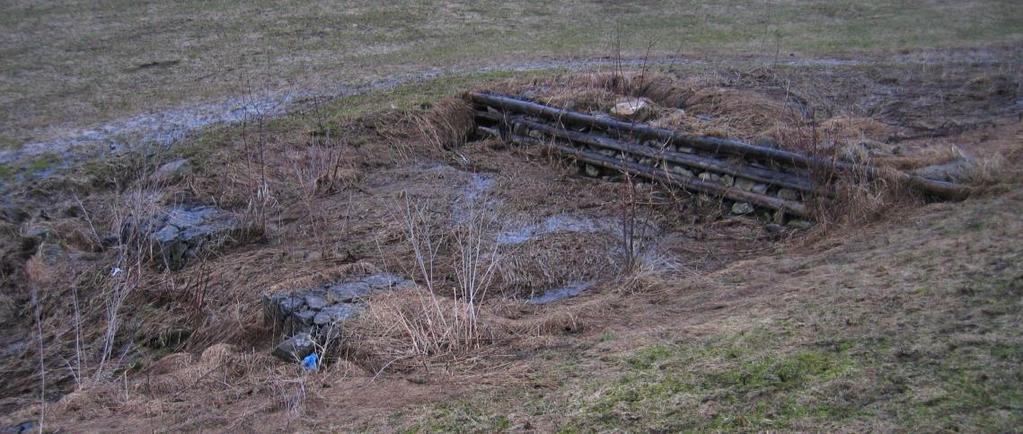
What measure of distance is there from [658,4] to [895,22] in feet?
14.8

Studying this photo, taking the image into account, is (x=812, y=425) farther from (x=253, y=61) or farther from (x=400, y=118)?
(x=253, y=61)

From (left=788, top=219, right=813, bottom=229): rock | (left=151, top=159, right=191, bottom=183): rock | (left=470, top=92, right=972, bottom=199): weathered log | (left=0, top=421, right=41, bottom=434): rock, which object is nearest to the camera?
(left=0, top=421, right=41, bottom=434): rock

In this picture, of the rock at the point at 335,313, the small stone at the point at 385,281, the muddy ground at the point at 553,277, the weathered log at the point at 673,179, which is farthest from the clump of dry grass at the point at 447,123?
the rock at the point at 335,313

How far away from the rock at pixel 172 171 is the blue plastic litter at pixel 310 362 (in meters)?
4.49

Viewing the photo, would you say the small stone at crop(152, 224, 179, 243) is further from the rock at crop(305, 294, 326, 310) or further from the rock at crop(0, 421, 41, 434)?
the rock at crop(0, 421, 41, 434)

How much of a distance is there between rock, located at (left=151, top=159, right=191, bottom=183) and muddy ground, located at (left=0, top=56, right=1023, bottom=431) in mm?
54

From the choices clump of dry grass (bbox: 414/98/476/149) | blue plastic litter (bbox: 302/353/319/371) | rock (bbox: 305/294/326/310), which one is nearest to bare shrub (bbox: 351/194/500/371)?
blue plastic litter (bbox: 302/353/319/371)

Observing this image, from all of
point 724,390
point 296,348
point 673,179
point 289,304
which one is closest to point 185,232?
point 289,304

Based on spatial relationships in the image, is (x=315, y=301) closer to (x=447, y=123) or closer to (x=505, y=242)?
(x=505, y=242)

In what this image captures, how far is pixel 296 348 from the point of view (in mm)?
5836

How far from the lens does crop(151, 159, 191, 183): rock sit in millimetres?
9477

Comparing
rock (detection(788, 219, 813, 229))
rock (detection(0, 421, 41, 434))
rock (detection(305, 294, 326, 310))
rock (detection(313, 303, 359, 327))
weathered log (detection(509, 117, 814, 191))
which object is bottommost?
rock (detection(0, 421, 41, 434))

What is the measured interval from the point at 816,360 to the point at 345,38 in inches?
509

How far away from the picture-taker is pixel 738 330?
488cm
